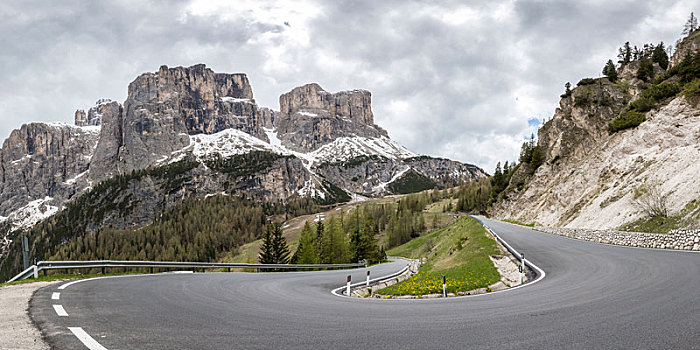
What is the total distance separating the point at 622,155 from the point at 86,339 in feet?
189

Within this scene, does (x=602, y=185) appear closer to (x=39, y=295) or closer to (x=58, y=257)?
(x=39, y=295)

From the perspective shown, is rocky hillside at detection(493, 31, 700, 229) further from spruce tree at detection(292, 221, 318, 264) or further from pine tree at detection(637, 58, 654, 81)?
spruce tree at detection(292, 221, 318, 264)

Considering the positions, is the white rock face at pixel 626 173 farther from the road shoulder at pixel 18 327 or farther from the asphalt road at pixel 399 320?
the road shoulder at pixel 18 327

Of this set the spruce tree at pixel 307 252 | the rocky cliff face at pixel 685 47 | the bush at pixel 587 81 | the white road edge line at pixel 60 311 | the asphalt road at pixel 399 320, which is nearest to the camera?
the asphalt road at pixel 399 320

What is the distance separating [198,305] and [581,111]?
76.4 metres

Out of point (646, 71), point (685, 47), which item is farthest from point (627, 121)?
point (685, 47)

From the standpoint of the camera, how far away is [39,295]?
399 inches

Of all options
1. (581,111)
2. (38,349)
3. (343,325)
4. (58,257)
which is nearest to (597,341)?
(343,325)

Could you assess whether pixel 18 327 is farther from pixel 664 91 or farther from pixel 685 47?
pixel 685 47

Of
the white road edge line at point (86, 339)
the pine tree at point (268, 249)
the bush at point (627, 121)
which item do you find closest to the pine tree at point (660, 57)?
the bush at point (627, 121)

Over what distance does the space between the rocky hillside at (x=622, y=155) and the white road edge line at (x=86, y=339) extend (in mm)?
30250

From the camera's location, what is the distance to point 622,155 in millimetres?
47344

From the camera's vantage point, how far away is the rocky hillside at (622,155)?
102 ft

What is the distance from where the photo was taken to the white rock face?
31641 millimetres
